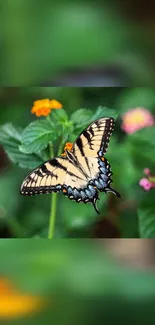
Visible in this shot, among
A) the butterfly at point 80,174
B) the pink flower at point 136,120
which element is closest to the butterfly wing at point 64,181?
the butterfly at point 80,174

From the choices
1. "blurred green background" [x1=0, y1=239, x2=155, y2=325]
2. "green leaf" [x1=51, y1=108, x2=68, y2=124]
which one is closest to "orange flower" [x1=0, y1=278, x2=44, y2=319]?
"blurred green background" [x1=0, y1=239, x2=155, y2=325]

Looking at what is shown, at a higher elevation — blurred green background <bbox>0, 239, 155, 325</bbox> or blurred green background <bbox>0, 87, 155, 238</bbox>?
blurred green background <bbox>0, 87, 155, 238</bbox>

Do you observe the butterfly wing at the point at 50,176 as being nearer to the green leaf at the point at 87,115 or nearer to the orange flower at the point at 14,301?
the green leaf at the point at 87,115

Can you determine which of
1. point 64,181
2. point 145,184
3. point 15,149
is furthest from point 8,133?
point 145,184
